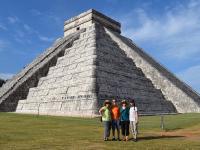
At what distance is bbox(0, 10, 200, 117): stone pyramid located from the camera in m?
29.5

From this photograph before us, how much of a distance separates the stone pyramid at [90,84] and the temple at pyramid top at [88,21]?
5.58 metres

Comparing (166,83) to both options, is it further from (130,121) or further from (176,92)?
(130,121)

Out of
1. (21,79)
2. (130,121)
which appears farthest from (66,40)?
(130,121)

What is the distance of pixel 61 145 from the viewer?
40.8ft

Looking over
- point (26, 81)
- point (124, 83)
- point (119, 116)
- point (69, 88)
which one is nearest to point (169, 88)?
point (124, 83)

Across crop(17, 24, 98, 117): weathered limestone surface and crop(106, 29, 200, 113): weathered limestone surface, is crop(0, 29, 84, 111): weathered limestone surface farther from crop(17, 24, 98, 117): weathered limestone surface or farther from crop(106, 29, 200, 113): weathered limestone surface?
crop(106, 29, 200, 113): weathered limestone surface

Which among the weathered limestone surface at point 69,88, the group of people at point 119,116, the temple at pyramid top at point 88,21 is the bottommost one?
the group of people at point 119,116

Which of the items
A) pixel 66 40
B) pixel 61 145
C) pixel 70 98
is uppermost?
pixel 66 40

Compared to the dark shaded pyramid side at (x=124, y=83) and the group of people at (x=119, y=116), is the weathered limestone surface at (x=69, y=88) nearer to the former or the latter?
the dark shaded pyramid side at (x=124, y=83)

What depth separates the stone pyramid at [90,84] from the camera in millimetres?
29497

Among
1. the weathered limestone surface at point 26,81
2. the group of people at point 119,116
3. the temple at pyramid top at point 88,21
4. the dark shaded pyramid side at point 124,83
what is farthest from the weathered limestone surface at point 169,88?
the group of people at point 119,116

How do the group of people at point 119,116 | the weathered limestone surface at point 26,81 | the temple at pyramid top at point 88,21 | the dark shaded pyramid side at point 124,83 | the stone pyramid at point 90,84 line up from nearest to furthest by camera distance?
the group of people at point 119,116 → the stone pyramid at point 90,84 → the dark shaded pyramid side at point 124,83 → the weathered limestone surface at point 26,81 → the temple at pyramid top at point 88,21

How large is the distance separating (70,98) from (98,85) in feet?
9.09

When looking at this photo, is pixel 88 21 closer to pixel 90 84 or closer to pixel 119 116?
pixel 90 84
